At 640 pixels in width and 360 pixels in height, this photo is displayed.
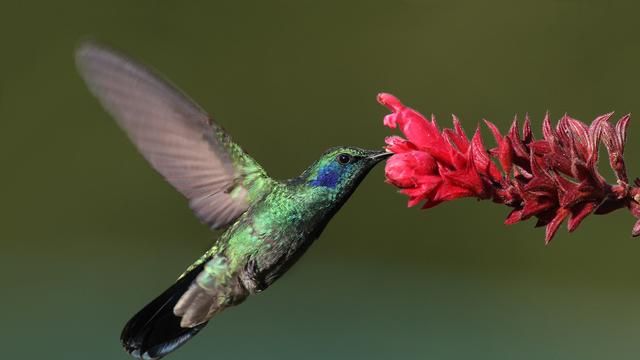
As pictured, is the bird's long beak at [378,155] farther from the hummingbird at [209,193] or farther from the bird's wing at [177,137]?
the bird's wing at [177,137]

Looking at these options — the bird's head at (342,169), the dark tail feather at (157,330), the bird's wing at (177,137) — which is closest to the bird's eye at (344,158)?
the bird's head at (342,169)

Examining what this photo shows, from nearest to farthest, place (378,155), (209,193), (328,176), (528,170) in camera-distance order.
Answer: (528,170)
(378,155)
(328,176)
(209,193)

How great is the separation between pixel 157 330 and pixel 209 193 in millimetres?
324

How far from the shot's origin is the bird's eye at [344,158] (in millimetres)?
1753

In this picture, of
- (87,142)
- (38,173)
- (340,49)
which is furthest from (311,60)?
(38,173)

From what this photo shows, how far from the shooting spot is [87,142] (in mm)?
3369

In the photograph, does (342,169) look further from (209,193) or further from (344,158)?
(209,193)

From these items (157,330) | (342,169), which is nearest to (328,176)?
(342,169)

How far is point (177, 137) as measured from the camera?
1884 millimetres

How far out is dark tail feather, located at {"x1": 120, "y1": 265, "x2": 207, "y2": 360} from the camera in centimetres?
181

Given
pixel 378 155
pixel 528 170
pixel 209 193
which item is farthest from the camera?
pixel 209 193

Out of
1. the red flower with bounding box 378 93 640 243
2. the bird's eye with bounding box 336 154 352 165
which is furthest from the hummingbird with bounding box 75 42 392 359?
the red flower with bounding box 378 93 640 243

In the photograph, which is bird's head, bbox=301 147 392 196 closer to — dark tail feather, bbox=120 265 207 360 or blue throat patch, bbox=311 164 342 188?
blue throat patch, bbox=311 164 342 188

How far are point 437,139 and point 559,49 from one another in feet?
6.72
